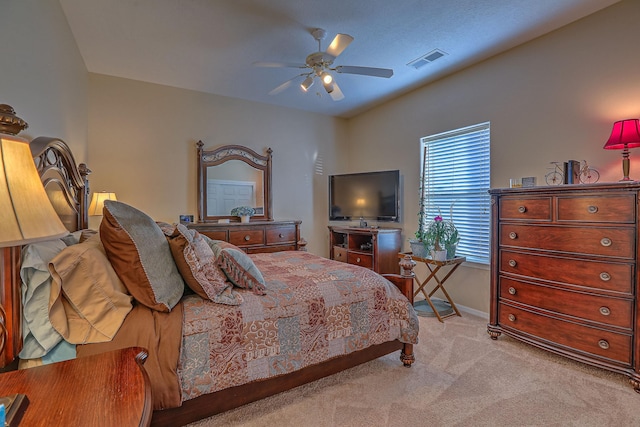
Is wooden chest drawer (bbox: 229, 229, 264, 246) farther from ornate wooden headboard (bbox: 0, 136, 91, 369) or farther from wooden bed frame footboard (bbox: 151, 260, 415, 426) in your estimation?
wooden bed frame footboard (bbox: 151, 260, 415, 426)

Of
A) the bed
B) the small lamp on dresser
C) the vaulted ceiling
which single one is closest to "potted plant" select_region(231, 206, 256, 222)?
the vaulted ceiling

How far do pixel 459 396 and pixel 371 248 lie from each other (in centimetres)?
242

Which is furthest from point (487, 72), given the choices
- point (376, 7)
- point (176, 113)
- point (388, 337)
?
point (176, 113)

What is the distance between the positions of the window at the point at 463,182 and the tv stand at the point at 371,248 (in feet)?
1.99

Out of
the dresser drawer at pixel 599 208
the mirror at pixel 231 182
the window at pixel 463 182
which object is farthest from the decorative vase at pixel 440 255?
the mirror at pixel 231 182

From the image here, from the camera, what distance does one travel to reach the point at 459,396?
6.46 feet

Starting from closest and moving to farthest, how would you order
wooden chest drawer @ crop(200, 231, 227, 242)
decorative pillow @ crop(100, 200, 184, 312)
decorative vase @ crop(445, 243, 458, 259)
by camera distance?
decorative pillow @ crop(100, 200, 184, 312) → decorative vase @ crop(445, 243, 458, 259) → wooden chest drawer @ crop(200, 231, 227, 242)

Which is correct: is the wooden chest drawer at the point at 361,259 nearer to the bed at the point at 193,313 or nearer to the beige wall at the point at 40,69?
the bed at the point at 193,313

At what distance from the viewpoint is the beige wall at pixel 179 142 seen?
367 centimetres

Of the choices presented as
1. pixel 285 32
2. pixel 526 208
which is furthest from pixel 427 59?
pixel 526 208

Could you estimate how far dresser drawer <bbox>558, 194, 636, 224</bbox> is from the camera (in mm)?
2033

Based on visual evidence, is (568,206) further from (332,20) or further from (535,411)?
(332,20)

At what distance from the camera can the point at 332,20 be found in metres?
2.60

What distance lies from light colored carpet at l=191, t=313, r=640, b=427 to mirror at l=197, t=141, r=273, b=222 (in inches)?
111
